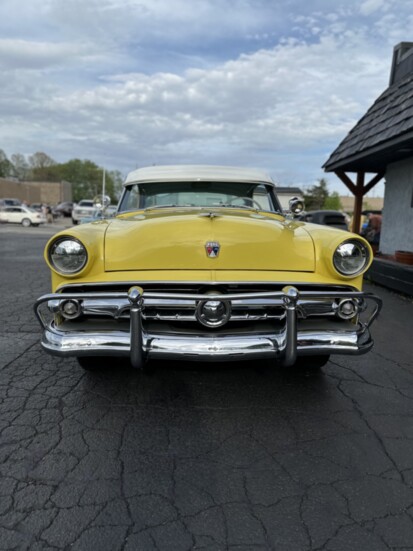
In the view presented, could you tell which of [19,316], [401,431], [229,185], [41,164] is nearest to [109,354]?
[401,431]

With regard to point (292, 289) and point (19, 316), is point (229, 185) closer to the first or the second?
point (292, 289)

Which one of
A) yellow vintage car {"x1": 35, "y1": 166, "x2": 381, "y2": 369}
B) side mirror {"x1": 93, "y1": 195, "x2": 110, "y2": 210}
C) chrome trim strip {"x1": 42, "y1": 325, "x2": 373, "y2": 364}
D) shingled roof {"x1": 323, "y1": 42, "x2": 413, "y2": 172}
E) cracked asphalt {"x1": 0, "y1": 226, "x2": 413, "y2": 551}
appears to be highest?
shingled roof {"x1": 323, "y1": 42, "x2": 413, "y2": 172}

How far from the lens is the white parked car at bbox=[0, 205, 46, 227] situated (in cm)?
2872

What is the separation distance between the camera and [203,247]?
8.97 ft

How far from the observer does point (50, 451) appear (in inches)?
94.5

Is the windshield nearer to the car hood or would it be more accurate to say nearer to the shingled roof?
the car hood

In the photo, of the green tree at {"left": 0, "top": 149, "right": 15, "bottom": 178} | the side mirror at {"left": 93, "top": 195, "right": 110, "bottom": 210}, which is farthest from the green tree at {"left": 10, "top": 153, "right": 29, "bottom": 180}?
the side mirror at {"left": 93, "top": 195, "right": 110, "bottom": 210}

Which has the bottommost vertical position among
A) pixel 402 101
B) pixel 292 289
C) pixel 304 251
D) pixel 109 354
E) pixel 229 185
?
pixel 109 354

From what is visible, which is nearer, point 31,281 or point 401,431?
point 401,431

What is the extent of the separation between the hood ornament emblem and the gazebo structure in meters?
5.42

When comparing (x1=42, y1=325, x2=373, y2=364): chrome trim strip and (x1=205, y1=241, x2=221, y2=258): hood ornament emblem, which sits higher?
(x1=205, y1=241, x2=221, y2=258): hood ornament emblem

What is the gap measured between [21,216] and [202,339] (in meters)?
29.5

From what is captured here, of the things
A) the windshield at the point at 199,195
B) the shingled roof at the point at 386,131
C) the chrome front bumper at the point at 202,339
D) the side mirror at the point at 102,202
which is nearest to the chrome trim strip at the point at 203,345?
the chrome front bumper at the point at 202,339

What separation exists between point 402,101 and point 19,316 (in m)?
7.15
